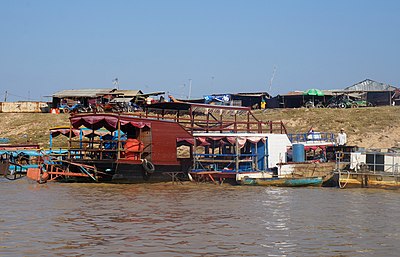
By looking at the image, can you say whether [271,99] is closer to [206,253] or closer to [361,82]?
[361,82]

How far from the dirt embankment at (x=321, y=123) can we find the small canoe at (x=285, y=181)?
36.6ft

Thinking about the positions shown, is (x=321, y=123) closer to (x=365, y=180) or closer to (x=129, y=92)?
(x=365, y=180)

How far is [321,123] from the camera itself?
42.3 m

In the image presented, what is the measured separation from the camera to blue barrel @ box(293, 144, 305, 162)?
27994mm

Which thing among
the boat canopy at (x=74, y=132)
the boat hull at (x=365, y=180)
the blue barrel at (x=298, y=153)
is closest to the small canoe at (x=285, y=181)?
the boat hull at (x=365, y=180)

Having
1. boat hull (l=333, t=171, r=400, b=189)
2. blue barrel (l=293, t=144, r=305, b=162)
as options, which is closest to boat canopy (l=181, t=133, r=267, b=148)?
blue barrel (l=293, t=144, r=305, b=162)

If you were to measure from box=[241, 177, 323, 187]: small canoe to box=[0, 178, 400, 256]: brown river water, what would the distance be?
1101 mm

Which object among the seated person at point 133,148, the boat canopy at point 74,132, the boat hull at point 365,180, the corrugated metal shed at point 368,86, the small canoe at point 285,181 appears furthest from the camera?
the corrugated metal shed at point 368,86

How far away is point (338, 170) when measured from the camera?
83.9 feet

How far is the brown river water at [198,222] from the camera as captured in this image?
12.7 meters

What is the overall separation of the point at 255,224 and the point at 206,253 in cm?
388

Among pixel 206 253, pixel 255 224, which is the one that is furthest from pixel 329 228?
pixel 206 253

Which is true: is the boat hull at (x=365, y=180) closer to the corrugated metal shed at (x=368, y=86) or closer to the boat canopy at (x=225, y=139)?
the boat canopy at (x=225, y=139)

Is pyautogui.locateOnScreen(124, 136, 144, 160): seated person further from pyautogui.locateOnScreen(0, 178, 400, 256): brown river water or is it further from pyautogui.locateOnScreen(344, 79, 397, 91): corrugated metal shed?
pyautogui.locateOnScreen(344, 79, 397, 91): corrugated metal shed
